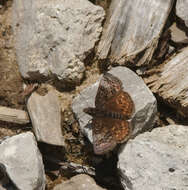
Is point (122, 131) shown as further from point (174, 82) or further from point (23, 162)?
point (23, 162)

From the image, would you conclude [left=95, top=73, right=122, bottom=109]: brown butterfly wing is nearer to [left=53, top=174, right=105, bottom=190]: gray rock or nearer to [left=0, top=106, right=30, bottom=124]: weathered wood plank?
[left=53, top=174, right=105, bottom=190]: gray rock

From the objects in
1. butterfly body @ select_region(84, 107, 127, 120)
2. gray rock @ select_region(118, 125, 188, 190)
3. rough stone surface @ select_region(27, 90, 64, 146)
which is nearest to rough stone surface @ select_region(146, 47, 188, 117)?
gray rock @ select_region(118, 125, 188, 190)

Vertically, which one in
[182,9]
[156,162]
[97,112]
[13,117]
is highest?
[182,9]

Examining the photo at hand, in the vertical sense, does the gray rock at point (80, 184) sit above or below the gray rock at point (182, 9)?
below

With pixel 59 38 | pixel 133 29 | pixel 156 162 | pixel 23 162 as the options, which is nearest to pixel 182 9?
pixel 133 29

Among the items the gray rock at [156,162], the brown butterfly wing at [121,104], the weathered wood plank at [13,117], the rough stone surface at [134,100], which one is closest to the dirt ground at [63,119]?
the weathered wood plank at [13,117]

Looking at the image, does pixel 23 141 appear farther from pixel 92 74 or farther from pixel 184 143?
pixel 184 143

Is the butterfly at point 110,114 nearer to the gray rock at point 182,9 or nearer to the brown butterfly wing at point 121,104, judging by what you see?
the brown butterfly wing at point 121,104
